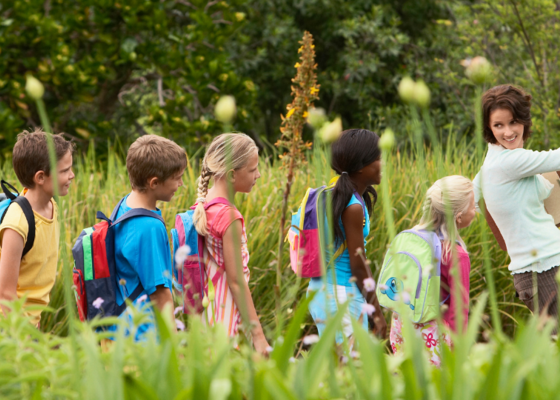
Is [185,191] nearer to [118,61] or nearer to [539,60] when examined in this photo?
[118,61]

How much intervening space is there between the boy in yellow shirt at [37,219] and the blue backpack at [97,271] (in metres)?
0.22

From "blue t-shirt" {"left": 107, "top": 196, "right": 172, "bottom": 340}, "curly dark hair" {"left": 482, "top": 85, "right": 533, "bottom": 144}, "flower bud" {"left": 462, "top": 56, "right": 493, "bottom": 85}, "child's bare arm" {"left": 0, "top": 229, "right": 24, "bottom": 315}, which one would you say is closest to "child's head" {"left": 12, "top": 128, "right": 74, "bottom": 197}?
"child's bare arm" {"left": 0, "top": 229, "right": 24, "bottom": 315}

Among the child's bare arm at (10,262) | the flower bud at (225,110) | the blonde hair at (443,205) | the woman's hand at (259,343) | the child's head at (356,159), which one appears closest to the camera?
the flower bud at (225,110)

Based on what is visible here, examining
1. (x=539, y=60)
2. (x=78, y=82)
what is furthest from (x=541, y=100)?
(x=78, y=82)

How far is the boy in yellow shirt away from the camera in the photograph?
2.43 metres

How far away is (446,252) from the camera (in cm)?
272

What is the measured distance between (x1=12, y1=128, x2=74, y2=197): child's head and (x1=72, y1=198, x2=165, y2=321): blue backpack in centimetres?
32

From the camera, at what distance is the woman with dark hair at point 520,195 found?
2.92 meters

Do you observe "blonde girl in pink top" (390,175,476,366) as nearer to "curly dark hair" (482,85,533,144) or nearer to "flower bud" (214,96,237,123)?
"curly dark hair" (482,85,533,144)

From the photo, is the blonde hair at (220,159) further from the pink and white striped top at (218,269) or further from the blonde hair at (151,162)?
the blonde hair at (151,162)

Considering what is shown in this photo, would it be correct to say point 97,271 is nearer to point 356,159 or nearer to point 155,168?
point 155,168

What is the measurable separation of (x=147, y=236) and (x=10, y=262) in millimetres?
543

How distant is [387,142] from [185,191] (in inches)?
149

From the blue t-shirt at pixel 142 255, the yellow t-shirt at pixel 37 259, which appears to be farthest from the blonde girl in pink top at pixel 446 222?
the yellow t-shirt at pixel 37 259
